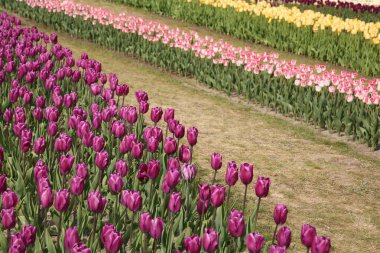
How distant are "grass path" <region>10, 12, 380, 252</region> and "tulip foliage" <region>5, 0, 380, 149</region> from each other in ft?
0.91

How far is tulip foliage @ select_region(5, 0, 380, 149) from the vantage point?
8.72 meters

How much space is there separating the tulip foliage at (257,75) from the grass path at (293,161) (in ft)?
0.91

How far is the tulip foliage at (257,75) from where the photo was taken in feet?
28.6

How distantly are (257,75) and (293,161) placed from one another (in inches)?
140

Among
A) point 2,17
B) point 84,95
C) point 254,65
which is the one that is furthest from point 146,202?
point 2,17

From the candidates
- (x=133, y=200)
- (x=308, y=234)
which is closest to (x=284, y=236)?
(x=308, y=234)

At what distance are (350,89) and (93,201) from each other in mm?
6122

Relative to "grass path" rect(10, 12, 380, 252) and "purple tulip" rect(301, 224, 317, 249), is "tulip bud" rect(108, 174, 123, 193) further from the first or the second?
"grass path" rect(10, 12, 380, 252)

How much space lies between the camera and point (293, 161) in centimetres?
762

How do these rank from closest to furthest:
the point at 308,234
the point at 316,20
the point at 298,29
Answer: the point at 308,234, the point at 298,29, the point at 316,20

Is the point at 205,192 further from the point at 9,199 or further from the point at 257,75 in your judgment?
the point at 257,75

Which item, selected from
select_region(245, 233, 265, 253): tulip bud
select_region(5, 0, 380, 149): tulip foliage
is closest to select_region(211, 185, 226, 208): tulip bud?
select_region(245, 233, 265, 253): tulip bud

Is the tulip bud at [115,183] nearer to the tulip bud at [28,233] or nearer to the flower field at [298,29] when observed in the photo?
the tulip bud at [28,233]

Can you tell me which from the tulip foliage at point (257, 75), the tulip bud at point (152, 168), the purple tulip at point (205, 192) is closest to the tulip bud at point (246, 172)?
the purple tulip at point (205, 192)
